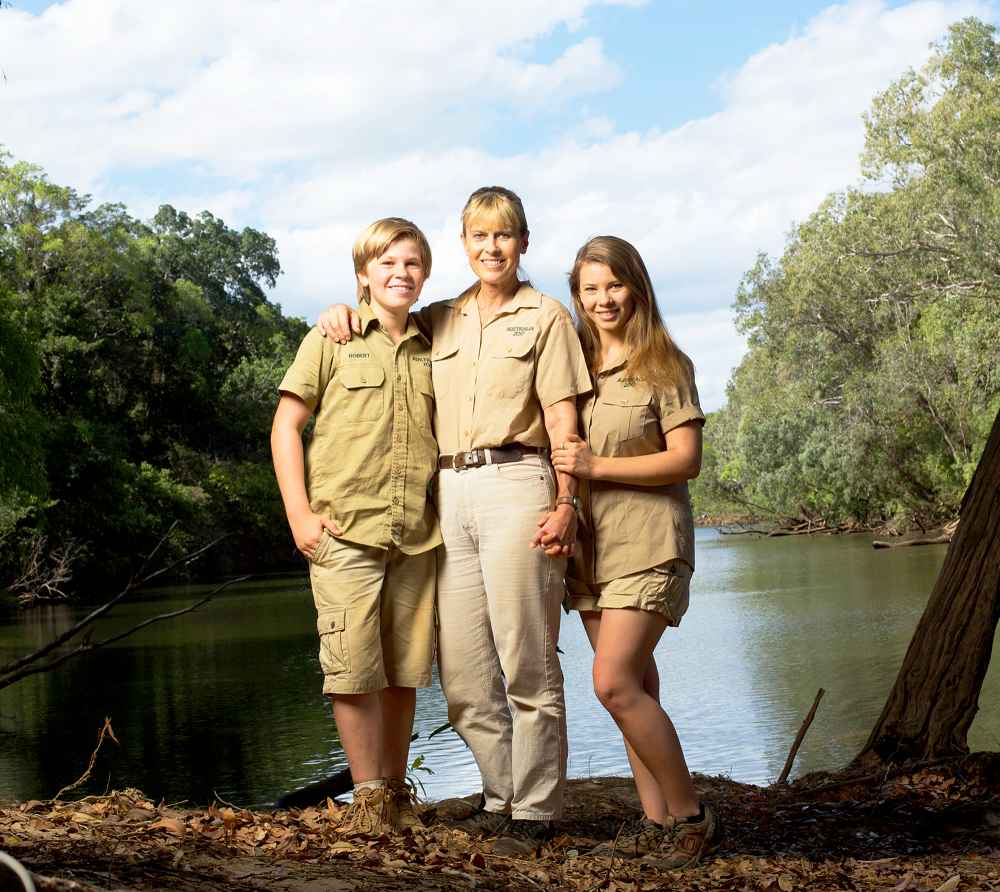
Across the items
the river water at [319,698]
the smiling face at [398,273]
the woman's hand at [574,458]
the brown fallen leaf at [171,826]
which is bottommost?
the river water at [319,698]

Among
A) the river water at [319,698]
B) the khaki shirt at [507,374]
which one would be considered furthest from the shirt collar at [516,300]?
the river water at [319,698]

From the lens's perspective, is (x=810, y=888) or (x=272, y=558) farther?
(x=272, y=558)

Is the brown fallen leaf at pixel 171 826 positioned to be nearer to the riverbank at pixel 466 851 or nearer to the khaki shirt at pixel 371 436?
the riverbank at pixel 466 851

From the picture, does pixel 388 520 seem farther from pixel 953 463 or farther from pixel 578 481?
pixel 953 463

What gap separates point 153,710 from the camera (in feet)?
46.8

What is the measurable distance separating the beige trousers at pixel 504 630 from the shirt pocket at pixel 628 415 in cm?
24

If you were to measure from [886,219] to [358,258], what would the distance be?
24847mm

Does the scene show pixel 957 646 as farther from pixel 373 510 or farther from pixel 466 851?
pixel 373 510

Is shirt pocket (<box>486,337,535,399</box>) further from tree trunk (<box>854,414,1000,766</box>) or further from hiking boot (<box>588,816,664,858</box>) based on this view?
tree trunk (<box>854,414,1000,766</box>)

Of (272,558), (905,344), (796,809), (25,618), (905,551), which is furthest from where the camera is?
(272,558)

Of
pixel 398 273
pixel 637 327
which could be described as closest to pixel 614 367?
→ pixel 637 327

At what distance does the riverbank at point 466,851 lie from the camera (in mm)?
3152

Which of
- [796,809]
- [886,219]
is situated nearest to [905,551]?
[886,219]

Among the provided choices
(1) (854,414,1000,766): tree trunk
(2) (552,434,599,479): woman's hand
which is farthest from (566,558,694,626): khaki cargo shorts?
(1) (854,414,1000,766): tree trunk
